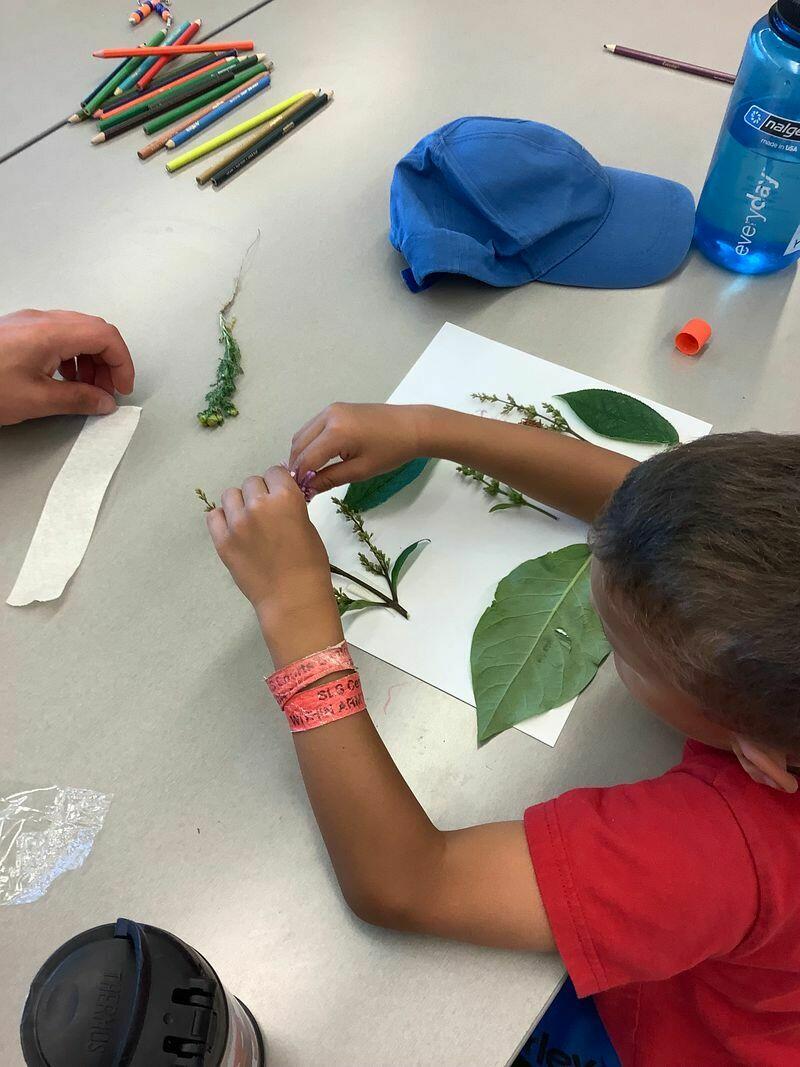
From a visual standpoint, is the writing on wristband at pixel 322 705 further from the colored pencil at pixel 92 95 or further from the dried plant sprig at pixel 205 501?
the colored pencil at pixel 92 95

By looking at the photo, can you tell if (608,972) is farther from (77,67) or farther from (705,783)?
(77,67)

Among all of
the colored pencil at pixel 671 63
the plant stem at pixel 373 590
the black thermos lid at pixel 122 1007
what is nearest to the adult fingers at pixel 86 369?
the plant stem at pixel 373 590

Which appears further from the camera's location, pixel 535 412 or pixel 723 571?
pixel 535 412

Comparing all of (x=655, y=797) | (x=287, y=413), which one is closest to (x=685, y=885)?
(x=655, y=797)

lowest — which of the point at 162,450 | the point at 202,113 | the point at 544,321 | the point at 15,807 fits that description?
the point at 15,807

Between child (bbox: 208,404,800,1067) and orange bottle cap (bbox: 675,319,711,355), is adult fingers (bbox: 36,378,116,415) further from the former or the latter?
orange bottle cap (bbox: 675,319,711,355)

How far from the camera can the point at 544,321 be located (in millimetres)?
914

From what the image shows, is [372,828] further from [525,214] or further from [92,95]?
[92,95]

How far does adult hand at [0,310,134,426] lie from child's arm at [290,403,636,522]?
0.24 m

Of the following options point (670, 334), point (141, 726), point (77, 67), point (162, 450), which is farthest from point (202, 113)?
point (141, 726)

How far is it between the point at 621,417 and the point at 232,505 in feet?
1.37

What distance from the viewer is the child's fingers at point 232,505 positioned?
27.2 inches

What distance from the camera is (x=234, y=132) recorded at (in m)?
1.05

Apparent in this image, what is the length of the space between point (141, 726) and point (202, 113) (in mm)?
853
